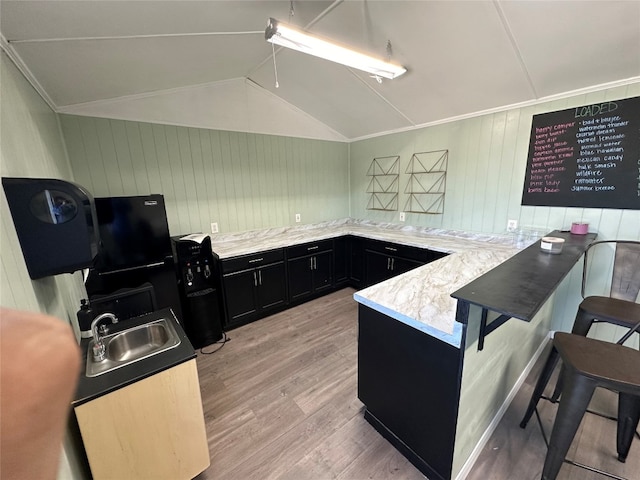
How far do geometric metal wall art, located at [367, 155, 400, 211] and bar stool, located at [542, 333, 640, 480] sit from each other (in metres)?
2.58

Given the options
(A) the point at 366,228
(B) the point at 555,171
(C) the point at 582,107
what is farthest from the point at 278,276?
(C) the point at 582,107

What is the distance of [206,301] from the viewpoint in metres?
2.57

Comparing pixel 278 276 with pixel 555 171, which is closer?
pixel 555 171

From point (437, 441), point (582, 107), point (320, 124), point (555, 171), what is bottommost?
point (437, 441)

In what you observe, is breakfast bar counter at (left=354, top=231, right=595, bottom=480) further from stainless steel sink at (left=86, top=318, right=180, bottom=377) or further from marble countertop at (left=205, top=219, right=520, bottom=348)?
stainless steel sink at (left=86, top=318, right=180, bottom=377)

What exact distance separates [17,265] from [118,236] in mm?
1445

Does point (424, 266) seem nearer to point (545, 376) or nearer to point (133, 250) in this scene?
point (545, 376)

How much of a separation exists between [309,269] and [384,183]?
5.26 feet

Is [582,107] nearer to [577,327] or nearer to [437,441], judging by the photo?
[577,327]

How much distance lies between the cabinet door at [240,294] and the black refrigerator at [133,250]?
490mm

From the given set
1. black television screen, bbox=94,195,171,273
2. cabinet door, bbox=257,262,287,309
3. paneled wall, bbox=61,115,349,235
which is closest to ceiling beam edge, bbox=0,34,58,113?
paneled wall, bbox=61,115,349,235

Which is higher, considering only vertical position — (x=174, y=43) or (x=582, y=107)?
(x=174, y=43)

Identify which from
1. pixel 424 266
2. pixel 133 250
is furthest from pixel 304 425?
pixel 133 250

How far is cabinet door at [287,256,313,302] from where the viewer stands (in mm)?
3285
